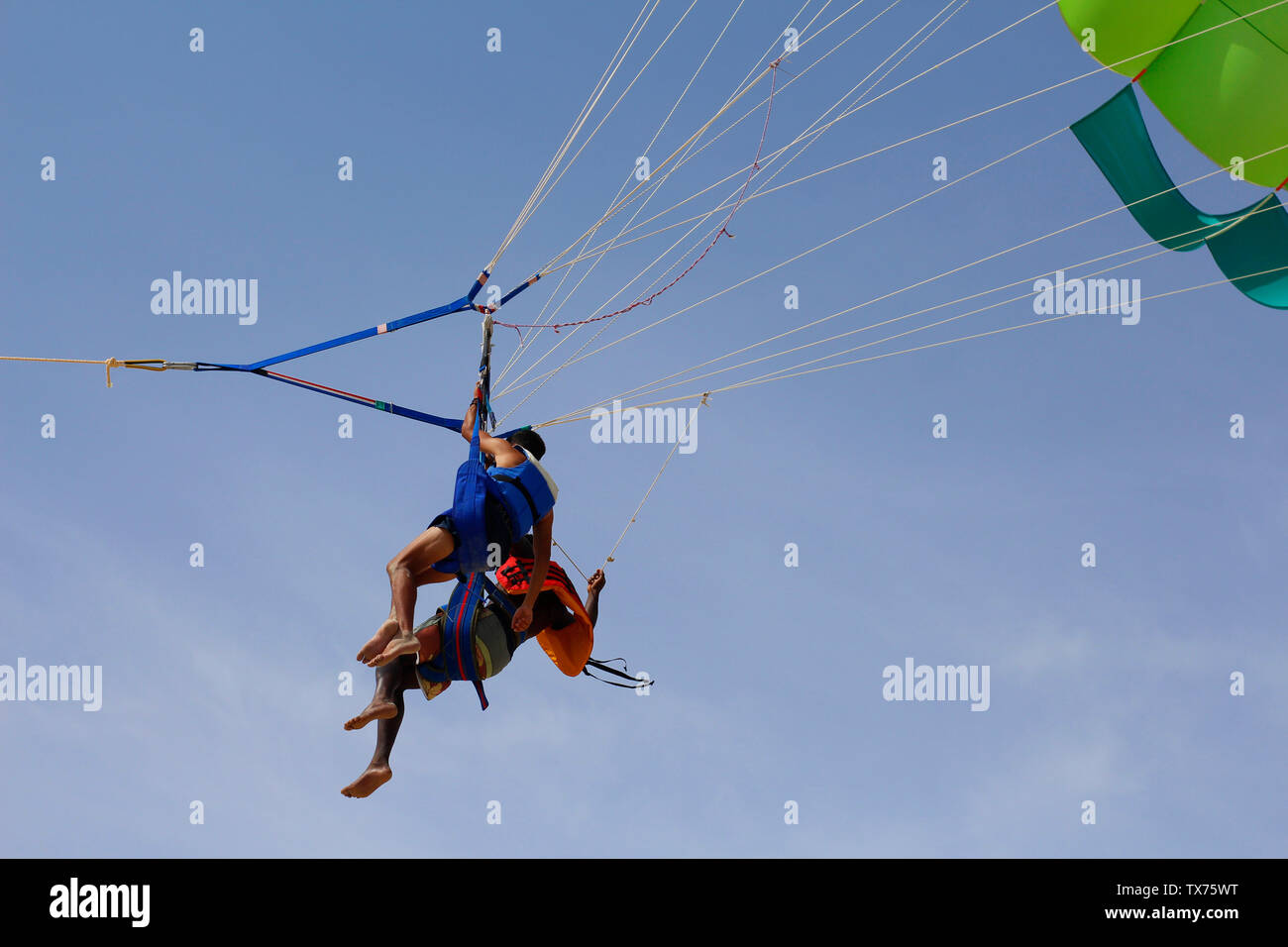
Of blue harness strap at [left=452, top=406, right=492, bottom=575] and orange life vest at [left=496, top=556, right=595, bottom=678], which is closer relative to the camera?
blue harness strap at [left=452, top=406, right=492, bottom=575]

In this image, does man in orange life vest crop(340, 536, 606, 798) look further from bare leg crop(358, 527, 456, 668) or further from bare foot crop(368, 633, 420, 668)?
bare foot crop(368, 633, 420, 668)

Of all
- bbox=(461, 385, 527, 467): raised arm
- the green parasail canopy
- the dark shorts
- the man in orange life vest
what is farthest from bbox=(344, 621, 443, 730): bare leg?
the green parasail canopy

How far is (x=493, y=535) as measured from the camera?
650cm

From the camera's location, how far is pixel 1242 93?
341 inches

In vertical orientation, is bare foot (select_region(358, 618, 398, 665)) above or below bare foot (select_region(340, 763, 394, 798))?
above

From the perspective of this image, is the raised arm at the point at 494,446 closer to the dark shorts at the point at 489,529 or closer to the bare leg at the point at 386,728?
the dark shorts at the point at 489,529

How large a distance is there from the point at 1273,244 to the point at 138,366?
801 centimetres

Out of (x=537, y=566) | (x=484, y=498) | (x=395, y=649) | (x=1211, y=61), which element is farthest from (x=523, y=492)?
(x=1211, y=61)

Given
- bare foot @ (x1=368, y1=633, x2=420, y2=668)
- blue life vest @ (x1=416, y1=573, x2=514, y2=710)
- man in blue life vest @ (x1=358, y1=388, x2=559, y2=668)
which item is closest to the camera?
bare foot @ (x1=368, y1=633, x2=420, y2=668)

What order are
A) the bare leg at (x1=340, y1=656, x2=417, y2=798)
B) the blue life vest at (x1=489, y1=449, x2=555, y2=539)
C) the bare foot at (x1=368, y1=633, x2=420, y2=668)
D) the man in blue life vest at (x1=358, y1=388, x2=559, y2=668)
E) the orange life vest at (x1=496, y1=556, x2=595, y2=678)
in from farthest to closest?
the orange life vest at (x1=496, y1=556, x2=595, y2=678) → the blue life vest at (x1=489, y1=449, x2=555, y2=539) → the bare leg at (x1=340, y1=656, x2=417, y2=798) → the man in blue life vest at (x1=358, y1=388, x2=559, y2=668) → the bare foot at (x1=368, y1=633, x2=420, y2=668)

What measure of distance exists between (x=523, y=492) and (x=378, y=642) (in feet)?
4.39

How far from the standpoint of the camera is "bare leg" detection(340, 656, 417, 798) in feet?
20.5

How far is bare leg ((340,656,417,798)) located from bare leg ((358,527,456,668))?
514mm

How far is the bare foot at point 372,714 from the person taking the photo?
6016 millimetres
